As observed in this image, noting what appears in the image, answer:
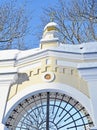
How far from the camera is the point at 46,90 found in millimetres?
8695

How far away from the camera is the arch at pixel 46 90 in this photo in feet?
27.7

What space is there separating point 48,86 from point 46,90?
0.12 metres

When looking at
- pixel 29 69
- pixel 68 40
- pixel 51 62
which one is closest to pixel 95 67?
pixel 51 62

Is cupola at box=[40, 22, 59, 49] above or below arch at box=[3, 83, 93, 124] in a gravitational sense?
above

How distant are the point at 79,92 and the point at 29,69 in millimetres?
1559

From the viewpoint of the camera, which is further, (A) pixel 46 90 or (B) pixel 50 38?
(B) pixel 50 38

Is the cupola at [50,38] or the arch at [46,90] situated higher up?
the cupola at [50,38]

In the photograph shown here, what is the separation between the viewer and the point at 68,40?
57.3 ft

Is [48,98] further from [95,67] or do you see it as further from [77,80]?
[95,67]

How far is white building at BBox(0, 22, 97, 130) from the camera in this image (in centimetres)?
861

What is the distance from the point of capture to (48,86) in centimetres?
870

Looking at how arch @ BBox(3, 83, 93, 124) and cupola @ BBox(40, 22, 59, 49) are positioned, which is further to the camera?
cupola @ BBox(40, 22, 59, 49)

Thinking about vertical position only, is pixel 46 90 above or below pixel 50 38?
below

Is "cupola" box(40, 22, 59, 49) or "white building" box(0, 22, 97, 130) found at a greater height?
"cupola" box(40, 22, 59, 49)
